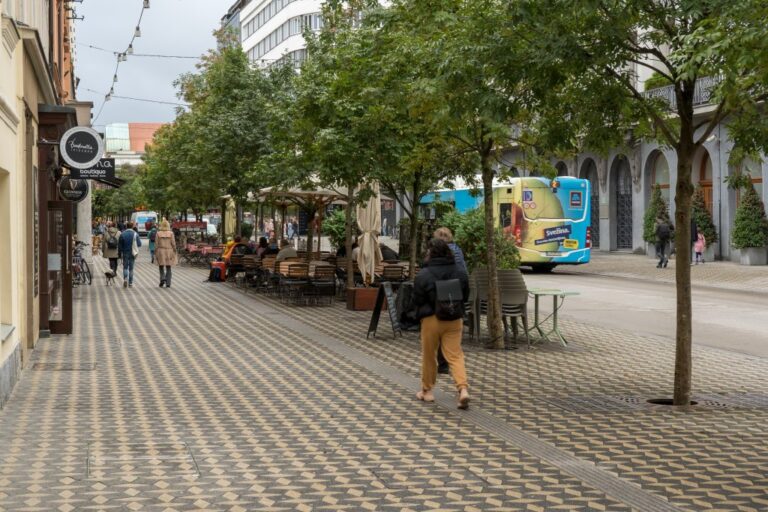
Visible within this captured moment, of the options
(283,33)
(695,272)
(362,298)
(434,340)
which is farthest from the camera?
(283,33)

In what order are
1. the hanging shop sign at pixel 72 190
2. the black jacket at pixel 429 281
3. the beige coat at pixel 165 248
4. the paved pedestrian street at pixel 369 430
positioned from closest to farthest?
the paved pedestrian street at pixel 369 430 < the black jacket at pixel 429 281 < the hanging shop sign at pixel 72 190 < the beige coat at pixel 165 248

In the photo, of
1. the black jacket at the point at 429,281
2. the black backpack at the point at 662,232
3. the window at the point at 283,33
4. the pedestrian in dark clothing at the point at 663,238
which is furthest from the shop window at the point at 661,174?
the window at the point at 283,33

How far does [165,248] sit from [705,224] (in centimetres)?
1909

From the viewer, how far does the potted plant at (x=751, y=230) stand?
112 feet

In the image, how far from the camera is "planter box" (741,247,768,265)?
Result: 34.5 m

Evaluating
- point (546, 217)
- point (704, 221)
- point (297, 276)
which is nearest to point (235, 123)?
point (546, 217)

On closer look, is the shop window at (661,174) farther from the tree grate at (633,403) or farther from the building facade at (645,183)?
the tree grate at (633,403)

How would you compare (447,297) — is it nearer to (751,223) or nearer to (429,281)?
(429,281)

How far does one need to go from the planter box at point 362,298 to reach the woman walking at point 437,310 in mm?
10302

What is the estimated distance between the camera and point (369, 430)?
9000 mm

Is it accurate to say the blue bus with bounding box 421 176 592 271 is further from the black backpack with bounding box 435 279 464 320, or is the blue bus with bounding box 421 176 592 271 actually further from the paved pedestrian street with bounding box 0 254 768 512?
the black backpack with bounding box 435 279 464 320

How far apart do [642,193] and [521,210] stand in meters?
12.4

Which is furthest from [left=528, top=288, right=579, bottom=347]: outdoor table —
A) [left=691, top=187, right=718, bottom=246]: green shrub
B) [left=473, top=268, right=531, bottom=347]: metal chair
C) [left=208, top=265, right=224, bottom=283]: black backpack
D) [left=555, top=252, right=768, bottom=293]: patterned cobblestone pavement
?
[left=691, top=187, right=718, bottom=246]: green shrub

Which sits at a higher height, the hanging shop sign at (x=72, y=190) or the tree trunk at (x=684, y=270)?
the hanging shop sign at (x=72, y=190)
